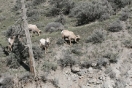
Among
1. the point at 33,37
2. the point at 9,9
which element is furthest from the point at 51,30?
the point at 9,9

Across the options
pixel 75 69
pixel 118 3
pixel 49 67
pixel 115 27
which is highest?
pixel 118 3

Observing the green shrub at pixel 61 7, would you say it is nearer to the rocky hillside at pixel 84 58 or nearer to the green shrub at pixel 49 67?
the rocky hillside at pixel 84 58

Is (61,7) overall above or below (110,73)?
above

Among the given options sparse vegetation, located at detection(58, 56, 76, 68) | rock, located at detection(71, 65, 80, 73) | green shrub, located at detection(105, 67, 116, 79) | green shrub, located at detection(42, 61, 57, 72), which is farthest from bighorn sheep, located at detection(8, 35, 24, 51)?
green shrub, located at detection(105, 67, 116, 79)

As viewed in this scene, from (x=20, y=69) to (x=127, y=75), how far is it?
6.28 m

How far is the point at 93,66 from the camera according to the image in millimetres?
16094

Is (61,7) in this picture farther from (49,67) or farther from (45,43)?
(49,67)

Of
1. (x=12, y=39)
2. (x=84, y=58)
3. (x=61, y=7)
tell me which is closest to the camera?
(x=84, y=58)

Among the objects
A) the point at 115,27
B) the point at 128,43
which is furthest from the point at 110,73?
the point at 115,27

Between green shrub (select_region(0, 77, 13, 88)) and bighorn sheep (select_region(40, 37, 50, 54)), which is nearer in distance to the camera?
green shrub (select_region(0, 77, 13, 88))

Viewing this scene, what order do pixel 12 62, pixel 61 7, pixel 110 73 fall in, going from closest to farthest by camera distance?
pixel 110 73 < pixel 12 62 < pixel 61 7

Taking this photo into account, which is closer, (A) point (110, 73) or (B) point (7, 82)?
(A) point (110, 73)

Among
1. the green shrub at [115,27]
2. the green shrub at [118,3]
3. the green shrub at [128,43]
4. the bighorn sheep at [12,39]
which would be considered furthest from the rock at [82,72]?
the green shrub at [118,3]

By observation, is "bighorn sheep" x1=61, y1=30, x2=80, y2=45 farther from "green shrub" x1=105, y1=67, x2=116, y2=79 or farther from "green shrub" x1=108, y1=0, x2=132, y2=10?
"green shrub" x1=108, y1=0, x2=132, y2=10
